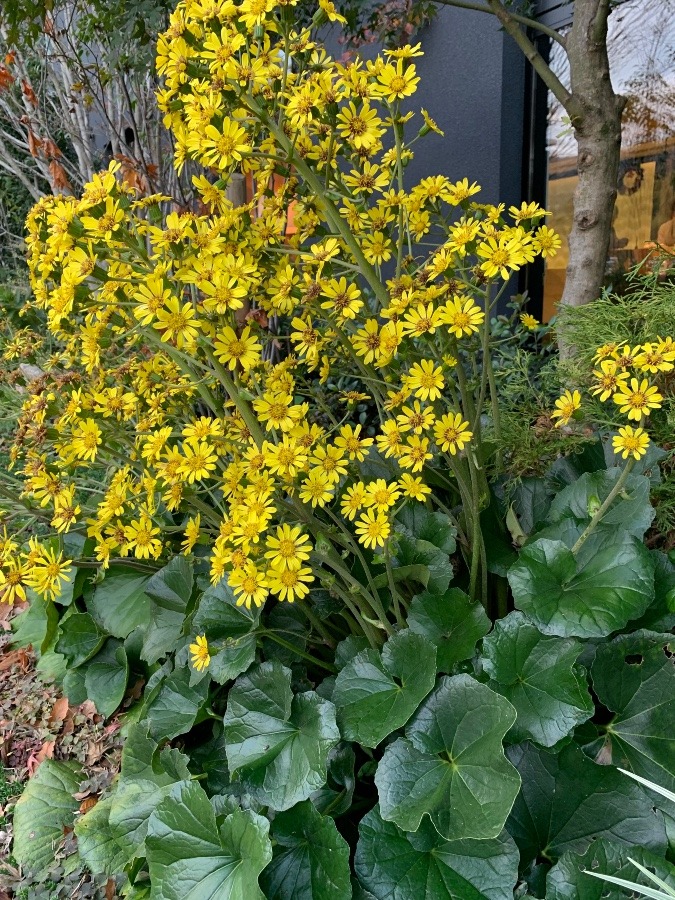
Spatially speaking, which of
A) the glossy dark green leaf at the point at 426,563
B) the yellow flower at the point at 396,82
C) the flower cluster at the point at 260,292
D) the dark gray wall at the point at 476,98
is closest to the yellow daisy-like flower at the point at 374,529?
the flower cluster at the point at 260,292

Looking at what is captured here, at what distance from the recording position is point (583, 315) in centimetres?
175

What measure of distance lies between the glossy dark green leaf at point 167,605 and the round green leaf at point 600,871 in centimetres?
98

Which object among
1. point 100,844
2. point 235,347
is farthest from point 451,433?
point 100,844

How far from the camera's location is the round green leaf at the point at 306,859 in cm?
118

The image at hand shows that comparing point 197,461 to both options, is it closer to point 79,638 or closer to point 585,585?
point 585,585

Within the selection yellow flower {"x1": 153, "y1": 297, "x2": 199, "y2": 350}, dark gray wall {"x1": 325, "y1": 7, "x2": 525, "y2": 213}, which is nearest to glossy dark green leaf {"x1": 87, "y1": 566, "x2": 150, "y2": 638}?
yellow flower {"x1": 153, "y1": 297, "x2": 199, "y2": 350}

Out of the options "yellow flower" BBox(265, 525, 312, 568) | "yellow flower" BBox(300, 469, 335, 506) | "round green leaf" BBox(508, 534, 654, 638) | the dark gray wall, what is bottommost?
"round green leaf" BBox(508, 534, 654, 638)

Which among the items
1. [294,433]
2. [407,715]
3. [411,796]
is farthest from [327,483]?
[411,796]

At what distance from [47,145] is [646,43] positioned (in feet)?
8.80

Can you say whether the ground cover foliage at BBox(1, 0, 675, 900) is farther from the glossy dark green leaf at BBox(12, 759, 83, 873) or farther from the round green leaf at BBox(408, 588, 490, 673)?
the glossy dark green leaf at BBox(12, 759, 83, 873)

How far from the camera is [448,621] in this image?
1.41 meters

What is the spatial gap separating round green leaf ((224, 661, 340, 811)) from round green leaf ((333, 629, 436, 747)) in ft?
0.14

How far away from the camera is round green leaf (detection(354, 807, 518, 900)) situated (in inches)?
44.5

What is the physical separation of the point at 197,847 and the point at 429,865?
43cm
